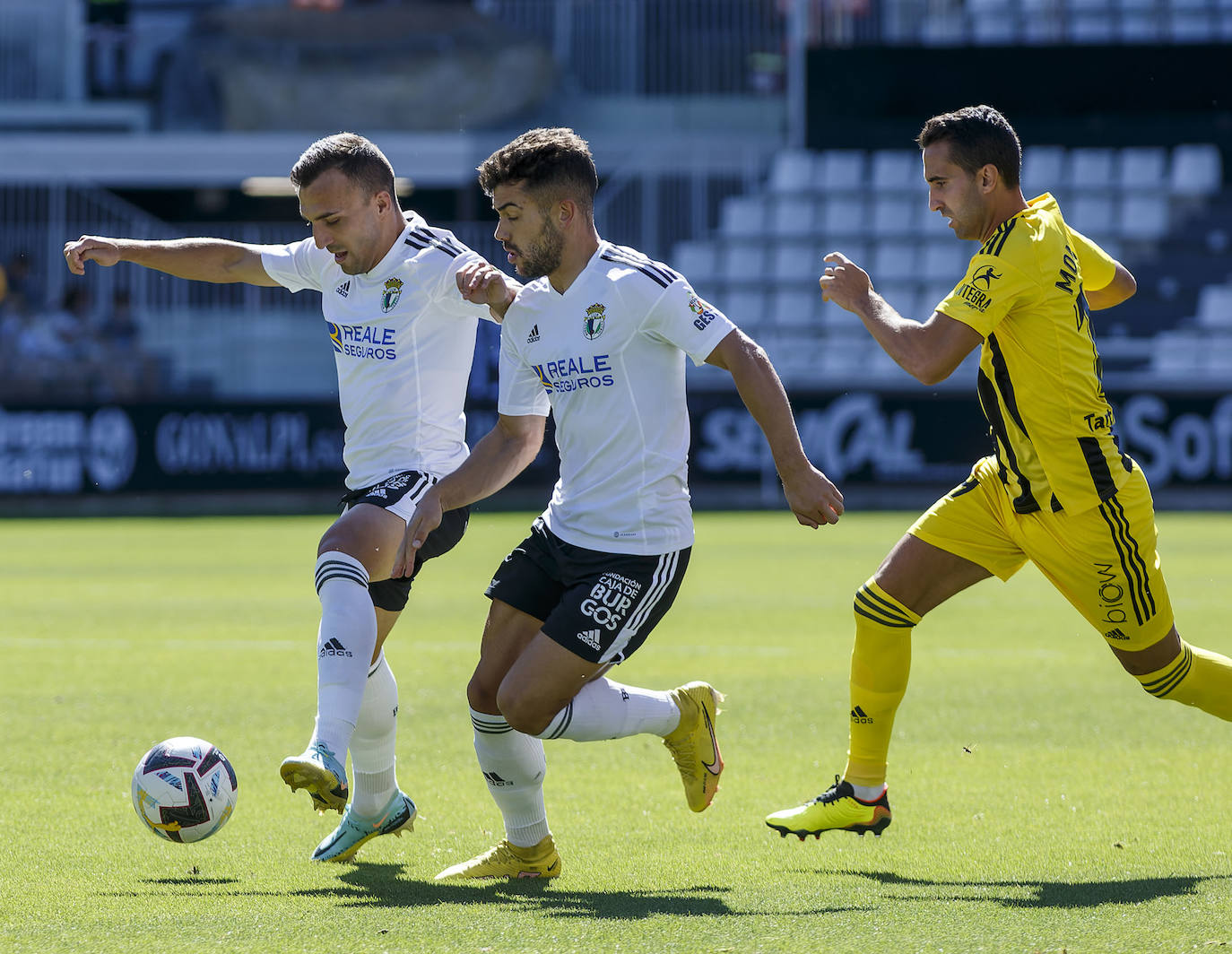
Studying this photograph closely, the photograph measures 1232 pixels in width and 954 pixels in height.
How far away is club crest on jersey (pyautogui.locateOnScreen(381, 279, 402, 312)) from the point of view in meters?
5.39

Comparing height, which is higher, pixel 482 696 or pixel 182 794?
pixel 482 696

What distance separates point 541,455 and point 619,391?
629 inches

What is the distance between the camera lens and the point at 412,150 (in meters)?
27.5

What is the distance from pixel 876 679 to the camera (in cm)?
536

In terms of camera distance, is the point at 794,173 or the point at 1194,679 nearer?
the point at 1194,679

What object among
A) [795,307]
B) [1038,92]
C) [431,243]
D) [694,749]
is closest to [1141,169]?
[1038,92]

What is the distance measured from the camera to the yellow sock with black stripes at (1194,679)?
513 centimetres

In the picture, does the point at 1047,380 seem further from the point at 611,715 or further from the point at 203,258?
the point at 203,258

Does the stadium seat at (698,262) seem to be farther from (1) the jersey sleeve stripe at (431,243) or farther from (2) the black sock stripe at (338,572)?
(2) the black sock stripe at (338,572)

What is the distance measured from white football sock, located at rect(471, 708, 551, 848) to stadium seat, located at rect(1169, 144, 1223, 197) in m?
23.1

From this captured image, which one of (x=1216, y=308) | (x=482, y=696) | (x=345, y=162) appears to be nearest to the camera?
(x=482, y=696)

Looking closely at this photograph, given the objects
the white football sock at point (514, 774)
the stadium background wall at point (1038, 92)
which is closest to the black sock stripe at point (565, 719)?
the white football sock at point (514, 774)

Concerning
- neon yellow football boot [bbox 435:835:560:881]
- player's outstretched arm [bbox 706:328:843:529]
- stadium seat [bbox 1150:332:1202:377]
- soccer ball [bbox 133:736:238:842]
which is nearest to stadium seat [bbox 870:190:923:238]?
stadium seat [bbox 1150:332:1202:377]

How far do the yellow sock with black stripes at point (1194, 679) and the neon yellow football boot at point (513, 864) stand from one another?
188 cm
